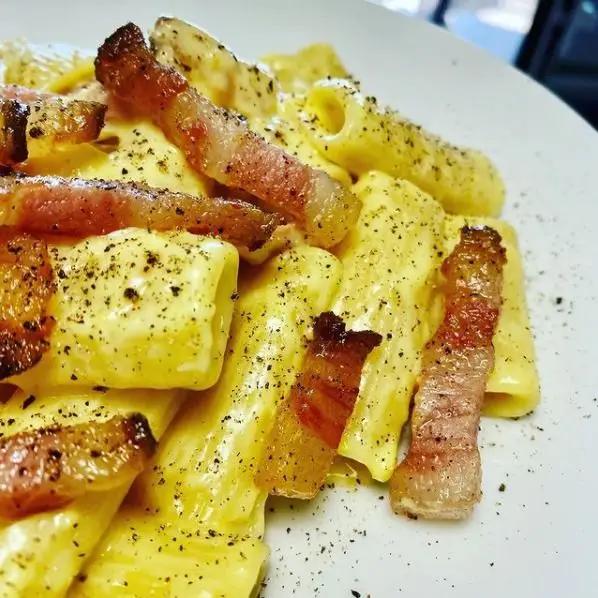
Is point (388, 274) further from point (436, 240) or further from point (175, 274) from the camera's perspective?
point (175, 274)

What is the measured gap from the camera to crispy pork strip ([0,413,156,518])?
1795 mm

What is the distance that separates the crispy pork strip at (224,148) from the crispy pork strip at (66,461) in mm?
918

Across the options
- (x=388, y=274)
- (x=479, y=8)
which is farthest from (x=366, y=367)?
(x=479, y=8)

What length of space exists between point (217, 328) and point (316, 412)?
1.19 feet

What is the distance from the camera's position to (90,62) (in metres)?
3.01

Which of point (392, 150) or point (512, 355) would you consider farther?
point (392, 150)

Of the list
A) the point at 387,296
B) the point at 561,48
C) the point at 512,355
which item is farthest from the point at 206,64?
the point at 561,48

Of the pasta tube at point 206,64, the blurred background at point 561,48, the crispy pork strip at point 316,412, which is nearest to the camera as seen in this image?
the crispy pork strip at point 316,412

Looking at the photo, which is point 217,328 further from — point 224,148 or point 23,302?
point 224,148

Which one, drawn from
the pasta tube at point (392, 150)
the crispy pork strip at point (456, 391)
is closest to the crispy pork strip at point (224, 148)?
the pasta tube at point (392, 150)

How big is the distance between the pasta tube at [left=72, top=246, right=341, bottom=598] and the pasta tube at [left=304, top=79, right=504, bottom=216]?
0.55 meters

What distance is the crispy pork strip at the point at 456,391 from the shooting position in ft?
7.32

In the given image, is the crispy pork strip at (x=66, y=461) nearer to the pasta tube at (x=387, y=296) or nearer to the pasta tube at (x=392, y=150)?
the pasta tube at (x=387, y=296)

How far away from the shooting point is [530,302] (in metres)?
2.90
